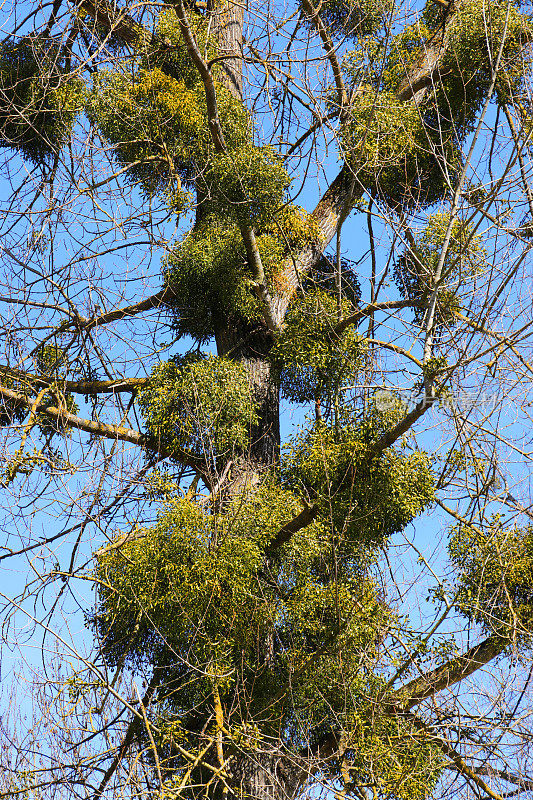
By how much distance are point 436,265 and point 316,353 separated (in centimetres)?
117

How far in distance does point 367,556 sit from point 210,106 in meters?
3.69

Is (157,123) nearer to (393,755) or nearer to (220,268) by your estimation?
(220,268)

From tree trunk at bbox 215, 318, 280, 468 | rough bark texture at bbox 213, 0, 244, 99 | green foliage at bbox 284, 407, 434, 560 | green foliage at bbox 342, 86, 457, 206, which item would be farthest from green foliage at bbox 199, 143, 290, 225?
green foliage at bbox 284, 407, 434, 560

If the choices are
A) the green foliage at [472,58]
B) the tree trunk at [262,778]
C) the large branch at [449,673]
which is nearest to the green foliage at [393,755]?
the large branch at [449,673]

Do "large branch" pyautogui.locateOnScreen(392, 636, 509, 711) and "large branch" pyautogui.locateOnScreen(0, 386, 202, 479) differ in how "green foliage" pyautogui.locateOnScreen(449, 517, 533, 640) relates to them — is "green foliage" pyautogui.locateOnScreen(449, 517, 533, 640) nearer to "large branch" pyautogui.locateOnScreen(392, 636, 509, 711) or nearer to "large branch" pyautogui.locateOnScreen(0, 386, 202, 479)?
"large branch" pyautogui.locateOnScreen(392, 636, 509, 711)

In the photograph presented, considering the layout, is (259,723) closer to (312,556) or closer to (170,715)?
(170,715)

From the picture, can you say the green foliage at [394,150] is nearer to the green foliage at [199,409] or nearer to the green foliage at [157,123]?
the green foliage at [157,123]

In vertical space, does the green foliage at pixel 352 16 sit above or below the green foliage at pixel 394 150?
above

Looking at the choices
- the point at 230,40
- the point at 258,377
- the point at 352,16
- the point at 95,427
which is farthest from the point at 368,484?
the point at 230,40

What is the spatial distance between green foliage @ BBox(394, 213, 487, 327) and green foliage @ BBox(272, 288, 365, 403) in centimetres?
64

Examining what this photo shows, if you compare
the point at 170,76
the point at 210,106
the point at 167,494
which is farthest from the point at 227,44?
the point at 167,494

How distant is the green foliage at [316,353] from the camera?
705 cm

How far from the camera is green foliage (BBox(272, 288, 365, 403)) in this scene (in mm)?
7055

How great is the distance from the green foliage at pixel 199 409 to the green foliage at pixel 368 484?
2.23 feet
